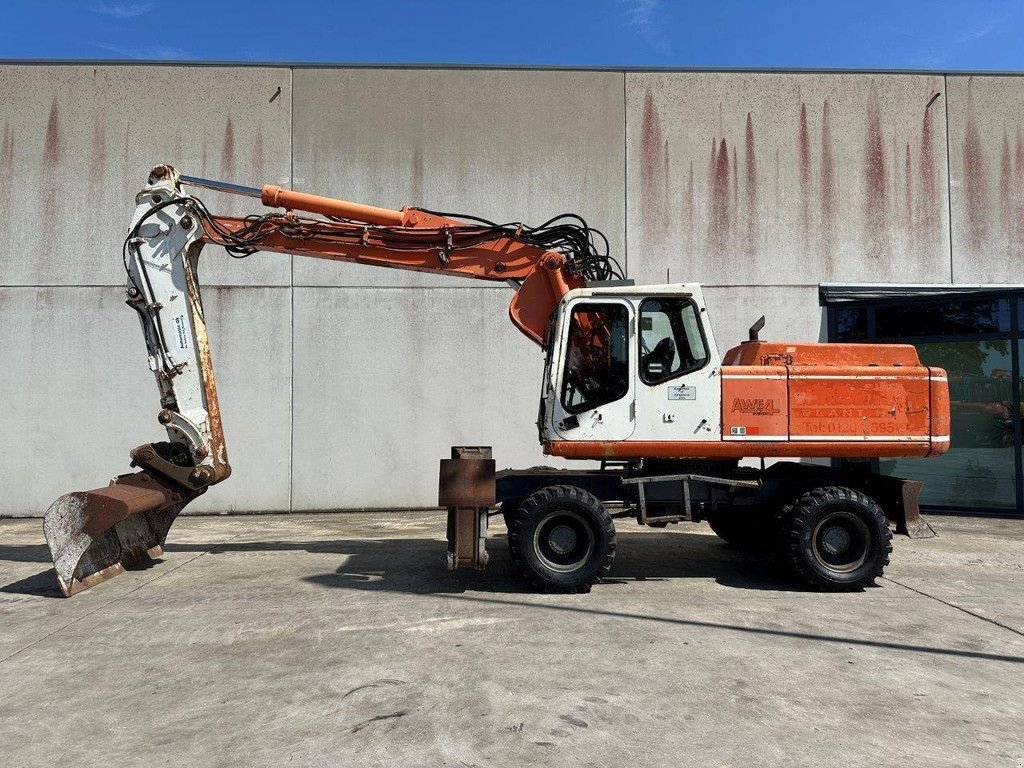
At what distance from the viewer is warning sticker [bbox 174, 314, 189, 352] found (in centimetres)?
657

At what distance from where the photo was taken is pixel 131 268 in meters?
6.63

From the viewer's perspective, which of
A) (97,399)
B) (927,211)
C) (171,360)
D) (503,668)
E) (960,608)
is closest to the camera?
(503,668)

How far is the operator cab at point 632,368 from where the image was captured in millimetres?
5984

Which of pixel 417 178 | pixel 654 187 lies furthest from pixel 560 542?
pixel 417 178

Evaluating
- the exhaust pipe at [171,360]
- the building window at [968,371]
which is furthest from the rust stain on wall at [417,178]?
the building window at [968,371]

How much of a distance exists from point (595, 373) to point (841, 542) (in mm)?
2664

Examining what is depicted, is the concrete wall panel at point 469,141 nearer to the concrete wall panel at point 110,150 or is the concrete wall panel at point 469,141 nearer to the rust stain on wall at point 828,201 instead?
the concrete wall panel at point 110,150

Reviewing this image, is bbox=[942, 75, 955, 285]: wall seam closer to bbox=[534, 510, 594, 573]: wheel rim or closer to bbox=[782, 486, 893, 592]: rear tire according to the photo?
bbox=[782, 486, 893, 592]: rear tire

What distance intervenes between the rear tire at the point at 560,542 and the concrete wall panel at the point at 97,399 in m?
6.11

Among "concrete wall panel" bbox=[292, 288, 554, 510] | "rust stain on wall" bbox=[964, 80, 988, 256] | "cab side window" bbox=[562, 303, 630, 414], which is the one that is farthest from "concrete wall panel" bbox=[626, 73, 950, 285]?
"cab side window" bbox=[562, 303, 630, 414]

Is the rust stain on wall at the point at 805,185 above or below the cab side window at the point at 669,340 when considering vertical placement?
above

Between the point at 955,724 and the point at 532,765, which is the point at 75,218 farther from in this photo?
the point at 955,724

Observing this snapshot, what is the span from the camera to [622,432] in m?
5.98

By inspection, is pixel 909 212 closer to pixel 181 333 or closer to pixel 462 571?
pixel 462 571
